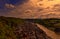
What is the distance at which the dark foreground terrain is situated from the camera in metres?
10.1

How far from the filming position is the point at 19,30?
35.9 ft

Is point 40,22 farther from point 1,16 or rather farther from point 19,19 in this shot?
point 1,16

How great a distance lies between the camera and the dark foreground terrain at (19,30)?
10.1 m

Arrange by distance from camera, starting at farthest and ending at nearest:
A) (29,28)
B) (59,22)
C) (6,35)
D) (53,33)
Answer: (59,22) → (53,33) → (29,28) → (6,35)

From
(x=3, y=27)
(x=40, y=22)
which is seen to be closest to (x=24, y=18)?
(x=40, y=22)

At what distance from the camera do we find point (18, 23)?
11.8m

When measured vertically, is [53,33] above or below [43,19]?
below

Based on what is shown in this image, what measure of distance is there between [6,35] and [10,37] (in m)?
0.23

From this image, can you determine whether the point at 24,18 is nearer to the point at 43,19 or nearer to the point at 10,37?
the point at 43,19

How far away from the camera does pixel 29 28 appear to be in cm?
1137

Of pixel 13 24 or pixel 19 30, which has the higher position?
pixel 13 24

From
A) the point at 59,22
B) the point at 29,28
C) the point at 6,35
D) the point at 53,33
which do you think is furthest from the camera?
the point at 59,22

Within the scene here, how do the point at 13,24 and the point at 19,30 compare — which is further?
the point at 13,24

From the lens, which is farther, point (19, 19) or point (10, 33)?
point (19, 19)
